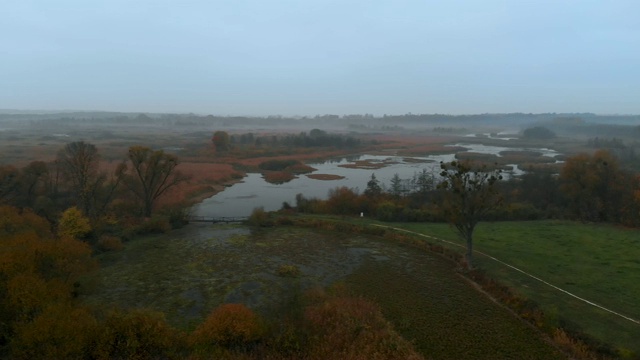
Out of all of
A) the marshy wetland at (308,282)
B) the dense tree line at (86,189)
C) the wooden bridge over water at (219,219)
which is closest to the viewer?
the marshy wetland at (308,282)

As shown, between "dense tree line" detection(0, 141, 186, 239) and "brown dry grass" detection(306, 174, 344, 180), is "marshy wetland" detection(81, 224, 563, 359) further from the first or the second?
"brown dry grass" detection(306, 174, 344, 180)

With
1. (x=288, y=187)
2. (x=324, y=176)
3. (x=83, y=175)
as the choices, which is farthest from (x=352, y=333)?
(x=324, y=176)

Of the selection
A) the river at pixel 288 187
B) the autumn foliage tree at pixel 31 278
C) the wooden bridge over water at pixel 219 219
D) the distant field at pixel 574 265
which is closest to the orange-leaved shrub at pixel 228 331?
the autumn foliage tree at pixel 31 278

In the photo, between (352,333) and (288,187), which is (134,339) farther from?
(288,187)

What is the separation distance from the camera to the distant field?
64.1ft

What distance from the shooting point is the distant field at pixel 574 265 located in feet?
64.1

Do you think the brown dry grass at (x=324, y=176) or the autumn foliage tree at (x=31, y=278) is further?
the brown dry grass at (x=324, y=176)

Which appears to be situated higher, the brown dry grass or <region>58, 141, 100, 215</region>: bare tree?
<region>58, 141, 100, 215</region>: bare tree

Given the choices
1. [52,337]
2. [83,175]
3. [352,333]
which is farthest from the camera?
[83,175]

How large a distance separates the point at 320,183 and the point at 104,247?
115ft

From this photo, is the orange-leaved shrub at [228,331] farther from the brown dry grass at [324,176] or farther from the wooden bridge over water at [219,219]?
the brown dry grass at [324,176]

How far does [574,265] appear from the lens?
87.8 feet

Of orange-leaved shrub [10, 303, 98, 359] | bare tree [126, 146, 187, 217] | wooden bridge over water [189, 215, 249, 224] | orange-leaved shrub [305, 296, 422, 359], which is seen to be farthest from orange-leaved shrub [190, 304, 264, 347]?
bare tree [126, 146, 187, 217]

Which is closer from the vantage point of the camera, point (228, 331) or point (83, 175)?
point (228, 331)
